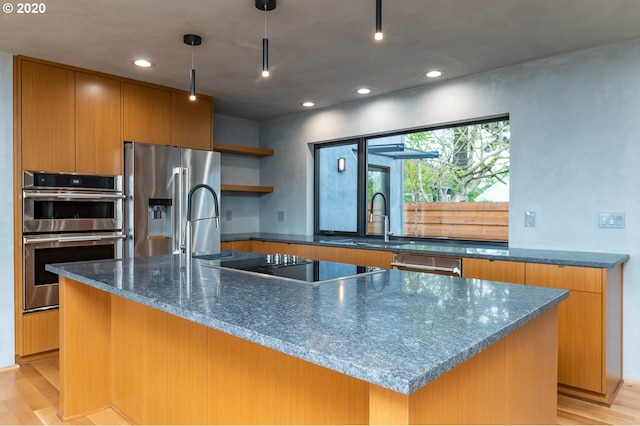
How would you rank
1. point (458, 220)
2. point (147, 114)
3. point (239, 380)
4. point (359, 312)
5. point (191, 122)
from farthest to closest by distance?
1. point (191, 122)
2. point (147, 114)
3. point (458, 220)
4. point (239, 380)
5. point (359, 312)

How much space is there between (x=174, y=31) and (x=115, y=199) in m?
1.70

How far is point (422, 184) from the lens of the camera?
4215 mm

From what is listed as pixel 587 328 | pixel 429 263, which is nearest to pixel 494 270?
pixel 429 263

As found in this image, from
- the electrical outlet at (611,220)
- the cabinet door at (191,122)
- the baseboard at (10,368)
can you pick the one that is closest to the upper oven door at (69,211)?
the cabinet door at (191,122)

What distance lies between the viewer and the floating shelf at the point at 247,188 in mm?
4910

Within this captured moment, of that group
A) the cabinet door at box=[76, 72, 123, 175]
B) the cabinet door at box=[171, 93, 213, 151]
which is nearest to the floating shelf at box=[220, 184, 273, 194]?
the cabinet door at box=[171, 93, 213, 151]

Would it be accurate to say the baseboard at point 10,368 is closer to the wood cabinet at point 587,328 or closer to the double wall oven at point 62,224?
the double wall oven at point 62,224

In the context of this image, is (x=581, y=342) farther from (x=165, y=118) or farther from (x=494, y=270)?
(x=165, y=118)

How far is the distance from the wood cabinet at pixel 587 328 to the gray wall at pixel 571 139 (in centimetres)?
35

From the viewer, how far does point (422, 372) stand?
2.75 feet

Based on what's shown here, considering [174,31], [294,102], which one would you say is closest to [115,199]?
[174,31]

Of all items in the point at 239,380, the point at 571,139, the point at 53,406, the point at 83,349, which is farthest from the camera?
the point at 571,139

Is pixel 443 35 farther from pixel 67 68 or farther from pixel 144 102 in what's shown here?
pixel 67 68

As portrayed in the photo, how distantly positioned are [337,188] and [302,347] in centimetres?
415
